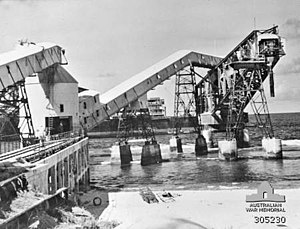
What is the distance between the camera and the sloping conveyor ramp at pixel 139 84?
32106mm

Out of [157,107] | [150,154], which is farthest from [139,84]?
[157,107]

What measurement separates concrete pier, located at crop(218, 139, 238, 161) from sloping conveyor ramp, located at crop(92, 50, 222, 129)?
806cm

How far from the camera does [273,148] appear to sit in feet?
115

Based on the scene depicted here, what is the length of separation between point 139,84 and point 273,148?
43.0 feet

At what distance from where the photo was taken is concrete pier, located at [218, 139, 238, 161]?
35469mm

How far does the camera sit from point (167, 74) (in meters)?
36.8

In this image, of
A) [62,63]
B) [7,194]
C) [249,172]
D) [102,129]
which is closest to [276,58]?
[249,172]

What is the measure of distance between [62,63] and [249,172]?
1536cm

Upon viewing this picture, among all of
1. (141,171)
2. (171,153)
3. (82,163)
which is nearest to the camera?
(82,163)

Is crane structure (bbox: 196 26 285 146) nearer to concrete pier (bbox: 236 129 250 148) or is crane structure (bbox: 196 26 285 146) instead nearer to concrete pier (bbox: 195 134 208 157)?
concrete pier (bbox: 236 129 250 148)

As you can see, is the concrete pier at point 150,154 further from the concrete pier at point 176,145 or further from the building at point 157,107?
the building at point 157,107

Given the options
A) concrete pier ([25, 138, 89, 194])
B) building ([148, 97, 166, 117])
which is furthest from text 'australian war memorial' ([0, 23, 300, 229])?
building ([148, 97, 166, 117])

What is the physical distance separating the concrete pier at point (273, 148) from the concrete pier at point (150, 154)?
10.0 metres

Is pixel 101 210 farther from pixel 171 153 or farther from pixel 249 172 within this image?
pixel 171 153
